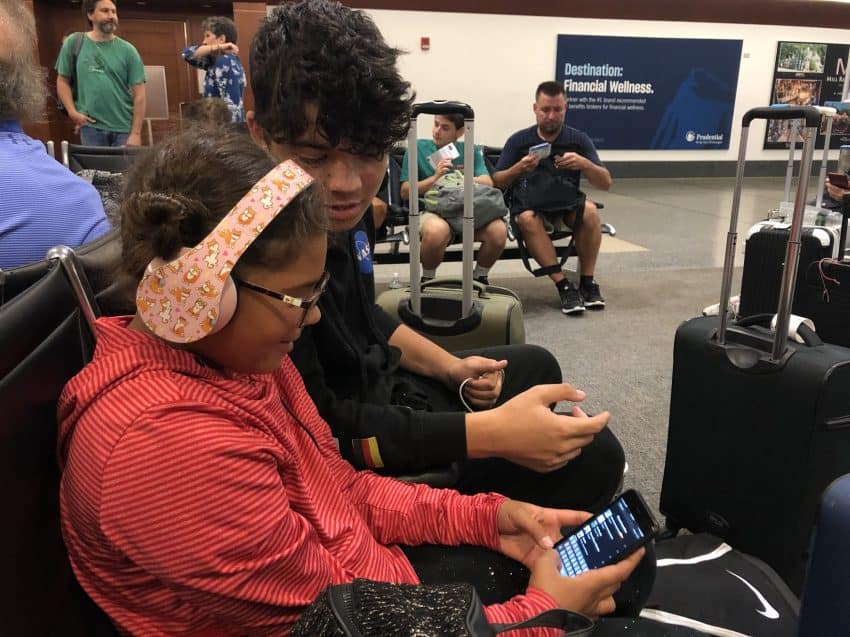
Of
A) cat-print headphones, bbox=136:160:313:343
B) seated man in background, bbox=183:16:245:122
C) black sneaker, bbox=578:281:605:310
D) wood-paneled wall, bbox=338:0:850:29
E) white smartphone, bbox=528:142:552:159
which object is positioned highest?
wood-paneled wall, bbox=338:0:850:29

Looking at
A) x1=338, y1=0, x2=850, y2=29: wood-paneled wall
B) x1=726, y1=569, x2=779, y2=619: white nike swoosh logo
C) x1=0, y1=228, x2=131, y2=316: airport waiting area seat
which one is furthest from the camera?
x1=338, y1=0, x2=850, y2=29: wood-paneled wall

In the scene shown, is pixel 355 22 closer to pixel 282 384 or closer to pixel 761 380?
pixel 282 384

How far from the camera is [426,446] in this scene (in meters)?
1.12

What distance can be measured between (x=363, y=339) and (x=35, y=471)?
0.72 meters

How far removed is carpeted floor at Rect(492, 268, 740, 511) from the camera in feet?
7.53

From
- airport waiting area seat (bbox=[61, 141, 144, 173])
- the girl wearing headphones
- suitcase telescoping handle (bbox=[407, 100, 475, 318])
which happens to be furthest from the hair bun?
airport waiting area seat (bbox=[61, 141, 144, 173])

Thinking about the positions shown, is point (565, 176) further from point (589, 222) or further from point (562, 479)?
point (562, 479)

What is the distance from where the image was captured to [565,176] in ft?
13.0

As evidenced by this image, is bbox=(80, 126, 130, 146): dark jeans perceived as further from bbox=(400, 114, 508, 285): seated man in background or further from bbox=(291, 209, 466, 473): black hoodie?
bbox=(291, 209, 466, 473): black hoodie

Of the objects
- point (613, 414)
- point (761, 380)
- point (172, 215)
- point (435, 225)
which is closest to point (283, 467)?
point (172, 215)

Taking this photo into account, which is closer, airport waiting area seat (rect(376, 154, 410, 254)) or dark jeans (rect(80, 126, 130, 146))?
airport waiting area seat (rect(376, 154, 410, 254))

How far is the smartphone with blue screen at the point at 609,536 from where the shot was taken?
0.93 metres

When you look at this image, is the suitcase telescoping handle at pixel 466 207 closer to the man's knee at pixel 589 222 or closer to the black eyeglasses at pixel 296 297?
the man's knee at pixel 589 222

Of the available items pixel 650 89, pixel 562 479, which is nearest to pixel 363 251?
pixel 562 479
